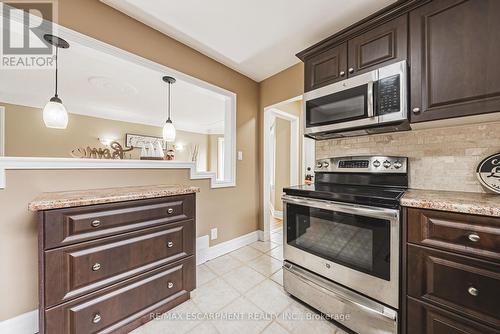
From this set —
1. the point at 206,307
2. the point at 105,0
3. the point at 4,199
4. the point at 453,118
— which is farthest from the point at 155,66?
the point at 453,118

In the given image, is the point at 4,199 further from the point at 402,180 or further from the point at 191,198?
the point at 402,180

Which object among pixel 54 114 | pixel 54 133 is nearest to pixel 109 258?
pixel 54 114

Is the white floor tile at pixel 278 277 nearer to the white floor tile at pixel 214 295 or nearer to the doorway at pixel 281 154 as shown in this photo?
the white floor tile at pixel 214 295

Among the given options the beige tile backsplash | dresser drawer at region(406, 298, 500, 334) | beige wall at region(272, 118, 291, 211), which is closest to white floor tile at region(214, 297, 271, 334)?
dresser drawer at region(406, 298, 500, 334)

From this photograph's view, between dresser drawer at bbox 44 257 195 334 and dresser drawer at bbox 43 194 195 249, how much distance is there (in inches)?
14.4

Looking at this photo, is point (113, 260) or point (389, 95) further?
point (389, 95)

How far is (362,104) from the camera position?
4.74 ft

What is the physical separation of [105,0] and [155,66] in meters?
0.55

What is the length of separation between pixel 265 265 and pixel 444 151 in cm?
196

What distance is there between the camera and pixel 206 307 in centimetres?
151

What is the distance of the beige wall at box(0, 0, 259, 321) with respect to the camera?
1.23 m

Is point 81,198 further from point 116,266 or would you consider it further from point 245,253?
point 245,253

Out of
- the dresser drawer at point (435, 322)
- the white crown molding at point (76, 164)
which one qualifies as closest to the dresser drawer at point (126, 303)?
the white crown molding at point (76, 164)

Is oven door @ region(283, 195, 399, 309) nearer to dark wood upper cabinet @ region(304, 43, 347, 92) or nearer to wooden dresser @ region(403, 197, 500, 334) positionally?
wooden dresser @ region(403, 197, 500, 334)
